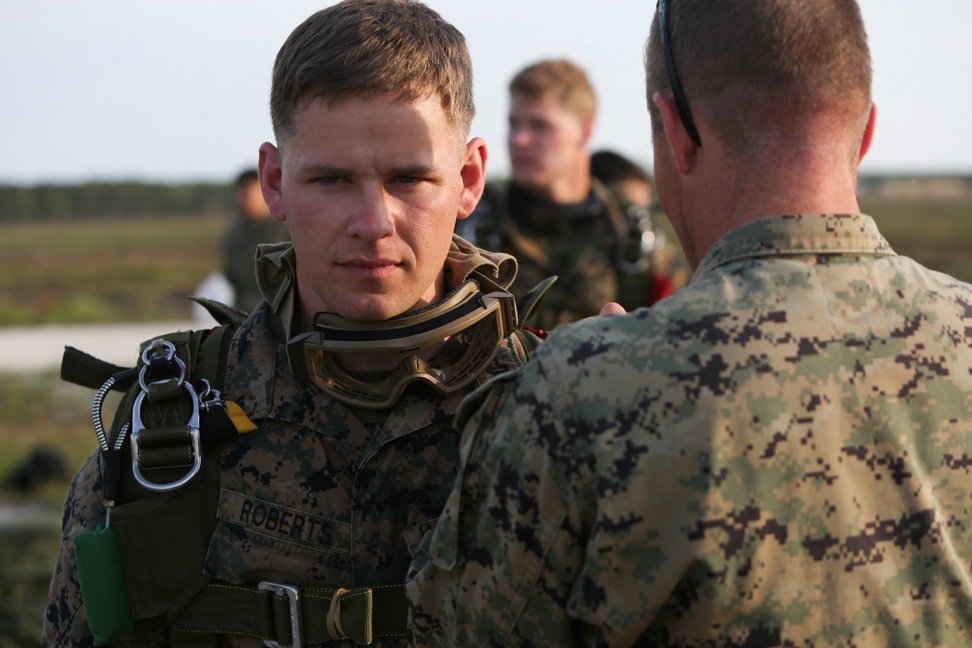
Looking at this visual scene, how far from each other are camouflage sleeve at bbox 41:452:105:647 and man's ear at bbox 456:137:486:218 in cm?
104

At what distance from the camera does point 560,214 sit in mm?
6434

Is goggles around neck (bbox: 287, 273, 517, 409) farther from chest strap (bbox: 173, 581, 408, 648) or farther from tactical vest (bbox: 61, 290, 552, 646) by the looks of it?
chest strap (bbox: 173, 581, 408, 648)

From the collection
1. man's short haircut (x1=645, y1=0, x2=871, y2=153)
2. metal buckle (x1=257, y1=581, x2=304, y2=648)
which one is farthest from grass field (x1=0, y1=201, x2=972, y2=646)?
man's short haircut (x1=645, y1=0, x2=871, y2=153)

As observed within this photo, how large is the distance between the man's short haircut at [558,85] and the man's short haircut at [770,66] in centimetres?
450

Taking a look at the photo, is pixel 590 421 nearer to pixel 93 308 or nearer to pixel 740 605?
pixel 740 605

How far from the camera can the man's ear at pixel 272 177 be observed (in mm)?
2604

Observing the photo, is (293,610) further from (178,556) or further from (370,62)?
(370,62)

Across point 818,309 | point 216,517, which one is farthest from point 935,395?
point 216,517

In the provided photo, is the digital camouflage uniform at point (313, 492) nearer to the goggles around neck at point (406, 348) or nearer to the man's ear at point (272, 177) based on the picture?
the goggles around neck at point (406, 348)

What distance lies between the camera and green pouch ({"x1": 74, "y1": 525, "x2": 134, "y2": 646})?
238 cm

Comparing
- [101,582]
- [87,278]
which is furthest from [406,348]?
[87,278]

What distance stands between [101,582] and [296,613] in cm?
42

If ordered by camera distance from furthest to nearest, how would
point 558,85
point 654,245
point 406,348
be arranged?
point 558,85, point 654,245, point 406,348

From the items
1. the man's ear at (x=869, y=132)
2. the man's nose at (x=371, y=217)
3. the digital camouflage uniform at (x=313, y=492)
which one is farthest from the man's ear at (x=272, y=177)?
the man's ear at (x=869, y=132)
